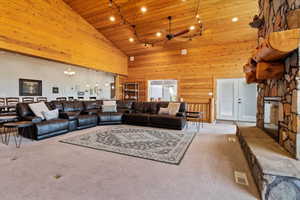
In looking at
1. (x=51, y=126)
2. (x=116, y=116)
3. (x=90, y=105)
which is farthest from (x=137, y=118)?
(x=51, y=126)

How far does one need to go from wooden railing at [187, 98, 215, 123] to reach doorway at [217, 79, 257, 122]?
20.8 inches

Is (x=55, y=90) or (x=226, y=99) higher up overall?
(x=55, y=90)

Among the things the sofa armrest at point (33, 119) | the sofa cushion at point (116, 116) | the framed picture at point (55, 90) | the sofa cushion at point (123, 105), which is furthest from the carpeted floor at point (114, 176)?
the framed picture at point (55, 90)

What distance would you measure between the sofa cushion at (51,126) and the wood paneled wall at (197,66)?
14.4ft

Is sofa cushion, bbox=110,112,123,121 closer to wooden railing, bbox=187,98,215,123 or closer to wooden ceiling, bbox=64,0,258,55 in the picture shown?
wooden railing, bbox=187,98,215,123

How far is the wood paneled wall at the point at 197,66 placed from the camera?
6.00m

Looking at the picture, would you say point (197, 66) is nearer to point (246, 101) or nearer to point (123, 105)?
point (246, 101)

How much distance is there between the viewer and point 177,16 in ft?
17.0

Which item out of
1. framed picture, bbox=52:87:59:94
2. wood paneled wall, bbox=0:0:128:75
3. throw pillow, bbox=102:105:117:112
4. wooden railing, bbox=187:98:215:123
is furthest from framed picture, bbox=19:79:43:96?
wooden railing, bbox=187:98:215:123

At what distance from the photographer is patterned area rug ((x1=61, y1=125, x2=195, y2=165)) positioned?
269 cm

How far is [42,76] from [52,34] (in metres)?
3.41

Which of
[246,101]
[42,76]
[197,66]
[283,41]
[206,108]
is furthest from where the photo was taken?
[42,76]

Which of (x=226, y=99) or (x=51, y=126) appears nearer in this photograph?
(x=51, y=126)

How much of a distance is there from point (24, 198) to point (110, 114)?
12.6 feet
